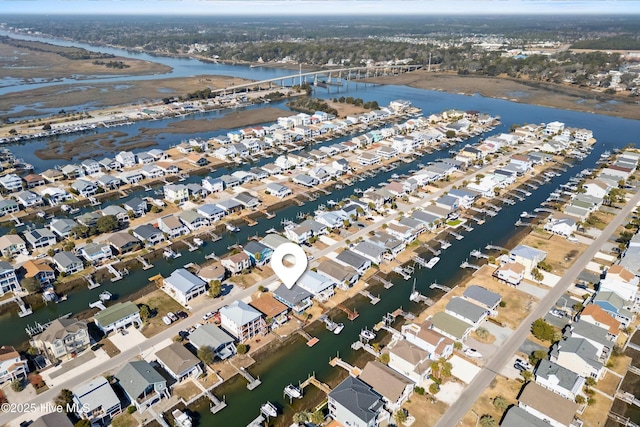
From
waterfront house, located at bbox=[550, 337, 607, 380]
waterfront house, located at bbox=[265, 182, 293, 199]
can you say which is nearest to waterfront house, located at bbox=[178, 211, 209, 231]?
waterfront house, located at bbox=[265, 182, 293, 199]

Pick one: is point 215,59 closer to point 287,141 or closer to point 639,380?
point 287,141

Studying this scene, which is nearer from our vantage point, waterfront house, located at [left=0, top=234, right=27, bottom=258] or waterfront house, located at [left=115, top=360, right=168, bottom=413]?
waterfront house, located at [left=115, top=360, right=168, bottom=413]

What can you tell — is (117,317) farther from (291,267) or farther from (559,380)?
(559,380)

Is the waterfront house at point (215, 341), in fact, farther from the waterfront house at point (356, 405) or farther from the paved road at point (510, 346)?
the paved road at point (510, 346)

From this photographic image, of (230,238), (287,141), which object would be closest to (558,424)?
(230,238)

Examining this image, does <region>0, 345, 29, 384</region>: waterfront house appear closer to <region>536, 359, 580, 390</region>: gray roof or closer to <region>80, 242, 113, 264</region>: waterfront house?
<region>80, 242, 113, 264</region>: waterfront house

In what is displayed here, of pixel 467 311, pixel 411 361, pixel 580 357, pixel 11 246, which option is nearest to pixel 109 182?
pixel 11 246

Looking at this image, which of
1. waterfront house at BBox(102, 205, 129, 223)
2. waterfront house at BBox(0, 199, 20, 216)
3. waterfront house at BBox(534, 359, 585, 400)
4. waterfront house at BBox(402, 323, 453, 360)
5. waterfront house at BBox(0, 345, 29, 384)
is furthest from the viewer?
waterfront house at BBox(0, 199, 20, 216)

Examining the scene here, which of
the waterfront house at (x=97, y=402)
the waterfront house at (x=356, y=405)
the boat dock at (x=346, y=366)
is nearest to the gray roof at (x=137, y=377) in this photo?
the waterfront house at (x=97, y=402)
